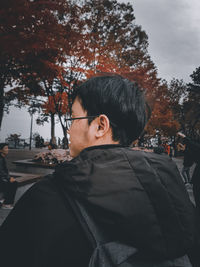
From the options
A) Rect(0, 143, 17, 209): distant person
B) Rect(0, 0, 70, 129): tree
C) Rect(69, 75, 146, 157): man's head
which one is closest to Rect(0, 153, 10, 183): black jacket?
Rect(0, 143, 17, 209): distant person

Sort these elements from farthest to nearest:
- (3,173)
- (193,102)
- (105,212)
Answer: (193,102), (3,173), (105,212)

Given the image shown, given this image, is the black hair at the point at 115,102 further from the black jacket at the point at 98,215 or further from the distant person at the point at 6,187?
the distant person at the point at 6,187

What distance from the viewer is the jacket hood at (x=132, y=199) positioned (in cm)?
Answer: 67

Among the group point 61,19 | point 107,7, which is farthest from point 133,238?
point 107,7

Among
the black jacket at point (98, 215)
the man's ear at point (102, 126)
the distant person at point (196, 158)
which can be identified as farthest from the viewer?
the distant person at point (196, 158)

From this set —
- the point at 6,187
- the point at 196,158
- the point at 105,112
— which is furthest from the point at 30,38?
the point at 105,112

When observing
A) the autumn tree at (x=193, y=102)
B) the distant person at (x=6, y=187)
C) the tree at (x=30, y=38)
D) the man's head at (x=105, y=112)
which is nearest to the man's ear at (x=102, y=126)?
the man's head at (x=105, y=112)

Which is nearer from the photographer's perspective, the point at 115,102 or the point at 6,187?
the point at 115,102

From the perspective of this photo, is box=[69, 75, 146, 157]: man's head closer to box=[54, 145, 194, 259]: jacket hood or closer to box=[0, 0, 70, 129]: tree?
box=[54, 145, 194, 259]: jacket hood

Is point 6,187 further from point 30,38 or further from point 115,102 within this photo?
point 30,38

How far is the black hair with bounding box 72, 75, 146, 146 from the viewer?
95cm

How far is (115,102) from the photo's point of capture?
0.95 metres

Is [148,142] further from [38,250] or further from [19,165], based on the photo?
[38,250]

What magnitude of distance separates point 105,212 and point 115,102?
512 millimetres
